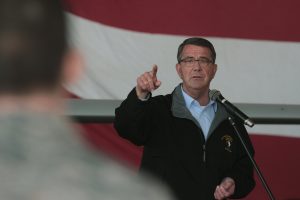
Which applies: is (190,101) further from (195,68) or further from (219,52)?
(219,52)

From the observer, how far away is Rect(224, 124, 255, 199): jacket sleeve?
210 centimetres

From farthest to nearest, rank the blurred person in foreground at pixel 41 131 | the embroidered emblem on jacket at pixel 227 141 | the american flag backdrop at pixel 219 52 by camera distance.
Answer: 1. the american flag backdrop at pixel 219 52
2. the embroidered emblem on jacket at pixel 227 141
3. the blurred person in foreground at pixel 41 131

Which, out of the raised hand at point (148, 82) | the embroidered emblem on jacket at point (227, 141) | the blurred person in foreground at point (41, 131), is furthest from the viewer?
the embroidered emblem on jacket at point (227, 141)

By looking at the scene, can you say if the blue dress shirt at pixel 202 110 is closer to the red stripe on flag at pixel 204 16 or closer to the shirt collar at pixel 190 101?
the shirt collar at pixel 190 101

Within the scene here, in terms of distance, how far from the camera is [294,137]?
338cm

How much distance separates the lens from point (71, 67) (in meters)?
0.53

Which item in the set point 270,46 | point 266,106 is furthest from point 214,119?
point 270,46

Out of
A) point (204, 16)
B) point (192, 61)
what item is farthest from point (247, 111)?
point (192, 61)

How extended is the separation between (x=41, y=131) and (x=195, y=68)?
1.75m

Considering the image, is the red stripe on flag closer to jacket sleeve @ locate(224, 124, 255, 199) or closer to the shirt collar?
the shirt collar

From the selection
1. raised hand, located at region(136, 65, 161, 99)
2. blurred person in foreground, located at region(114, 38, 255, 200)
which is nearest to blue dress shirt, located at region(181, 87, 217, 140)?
blurred person in foreground, located at region(114, 38, 255, 200)

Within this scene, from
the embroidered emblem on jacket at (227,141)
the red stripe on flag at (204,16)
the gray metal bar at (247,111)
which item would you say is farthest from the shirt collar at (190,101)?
the red stripe on flag at (204,16)

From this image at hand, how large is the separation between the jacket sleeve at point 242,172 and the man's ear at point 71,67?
1576 millimetres

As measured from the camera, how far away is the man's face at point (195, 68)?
7.24ft
